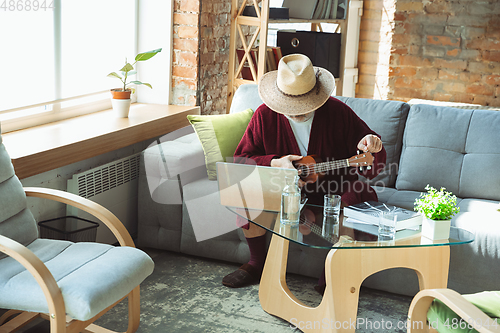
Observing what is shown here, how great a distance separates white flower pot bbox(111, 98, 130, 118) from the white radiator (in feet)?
0.88

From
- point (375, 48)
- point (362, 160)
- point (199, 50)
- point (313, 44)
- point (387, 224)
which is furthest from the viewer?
point (375, 48)

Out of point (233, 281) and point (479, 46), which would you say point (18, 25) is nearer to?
point (233, 281)

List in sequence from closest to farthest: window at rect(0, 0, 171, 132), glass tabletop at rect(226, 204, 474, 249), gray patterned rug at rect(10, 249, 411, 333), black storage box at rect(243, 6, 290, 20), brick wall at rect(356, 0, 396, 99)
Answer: glass tabletop at rect(226, 204, 474, 249)
gray patterned rug at rect(10, 249, 411, 333)
window at rect(0, 0, 171, 132)
black storage box at rect(243, 6, 290, 20)
brick wall at rect(356, 0, 396, 99)

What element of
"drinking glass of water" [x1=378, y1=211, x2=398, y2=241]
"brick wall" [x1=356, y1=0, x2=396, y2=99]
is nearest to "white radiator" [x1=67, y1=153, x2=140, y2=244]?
"drinking glass of water" [x1=378, y1=211, x2=398, y2=241]

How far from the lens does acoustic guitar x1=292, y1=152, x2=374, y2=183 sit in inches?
88.6

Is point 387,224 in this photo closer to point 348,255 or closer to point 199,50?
point 348,255

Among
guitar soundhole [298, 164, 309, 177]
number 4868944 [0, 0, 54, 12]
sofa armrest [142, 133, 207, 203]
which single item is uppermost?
A: number 4868944 [0, 0, 54, 12]

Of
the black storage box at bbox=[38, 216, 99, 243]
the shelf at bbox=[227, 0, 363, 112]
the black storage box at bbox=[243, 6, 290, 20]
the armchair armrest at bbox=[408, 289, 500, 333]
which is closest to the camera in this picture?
the armchair armrest at bbox=[408, 289, 500, 333]

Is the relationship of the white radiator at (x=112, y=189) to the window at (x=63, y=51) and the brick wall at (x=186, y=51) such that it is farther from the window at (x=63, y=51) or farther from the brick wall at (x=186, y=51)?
the brick wall at (x=186, y=51)

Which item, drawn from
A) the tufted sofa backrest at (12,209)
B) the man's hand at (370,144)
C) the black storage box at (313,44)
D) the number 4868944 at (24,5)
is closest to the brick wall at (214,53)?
the black storage box at (313,44)

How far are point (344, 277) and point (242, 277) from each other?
2.54 ft

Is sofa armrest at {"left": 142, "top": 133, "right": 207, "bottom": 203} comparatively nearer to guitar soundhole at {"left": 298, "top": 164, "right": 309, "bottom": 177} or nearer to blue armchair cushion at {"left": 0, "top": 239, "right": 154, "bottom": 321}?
guitar soundhole at {"left": 298, "top": 164, "right": 309, "bottom": 177}

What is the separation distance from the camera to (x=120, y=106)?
2992 mm

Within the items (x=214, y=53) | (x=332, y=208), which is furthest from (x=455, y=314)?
(x=214, y=53)
